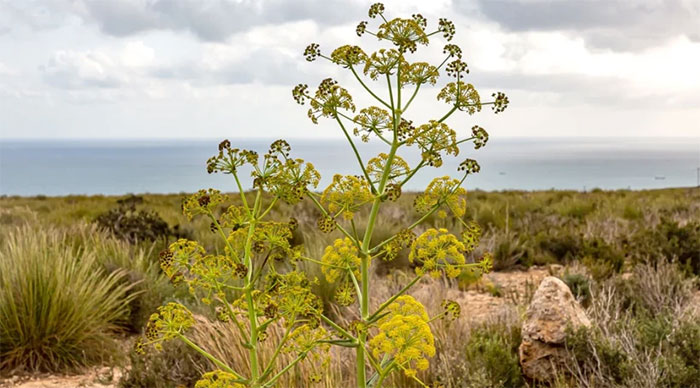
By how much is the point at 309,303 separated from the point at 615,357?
263 centimetres

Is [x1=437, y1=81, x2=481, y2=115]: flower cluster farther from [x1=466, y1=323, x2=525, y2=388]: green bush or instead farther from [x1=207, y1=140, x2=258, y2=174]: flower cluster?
[x1=466, y1=323, x2=525, y2=388]: green bush

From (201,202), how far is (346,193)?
45cm

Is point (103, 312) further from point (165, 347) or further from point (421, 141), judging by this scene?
point (421, 141)

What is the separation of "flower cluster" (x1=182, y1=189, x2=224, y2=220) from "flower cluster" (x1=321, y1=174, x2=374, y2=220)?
1.12ft

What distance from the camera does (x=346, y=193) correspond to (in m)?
1.97

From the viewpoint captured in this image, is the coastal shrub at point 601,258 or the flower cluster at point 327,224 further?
the coastal shrub at point 601,258

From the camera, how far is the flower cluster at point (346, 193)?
6.44 feet

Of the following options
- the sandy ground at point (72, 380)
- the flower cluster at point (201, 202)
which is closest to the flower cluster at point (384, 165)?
the flower cluster at point (201, 202)

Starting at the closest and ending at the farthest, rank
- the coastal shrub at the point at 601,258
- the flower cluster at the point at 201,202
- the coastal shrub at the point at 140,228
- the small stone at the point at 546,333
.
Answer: the flower cluster at the point at 201,202, the small stone at the point at 546,333, the coastal shrub at the point at 601,258, the coastal shrub at the point at 140,228

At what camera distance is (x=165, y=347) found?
4.40 m

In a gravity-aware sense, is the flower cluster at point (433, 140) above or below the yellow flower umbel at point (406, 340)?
above

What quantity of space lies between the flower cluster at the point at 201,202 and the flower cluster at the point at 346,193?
342 mm

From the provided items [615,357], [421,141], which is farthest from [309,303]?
[615,357]

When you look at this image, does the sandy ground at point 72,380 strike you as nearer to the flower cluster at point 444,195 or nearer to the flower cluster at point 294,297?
the flower cluster at point 294,297
